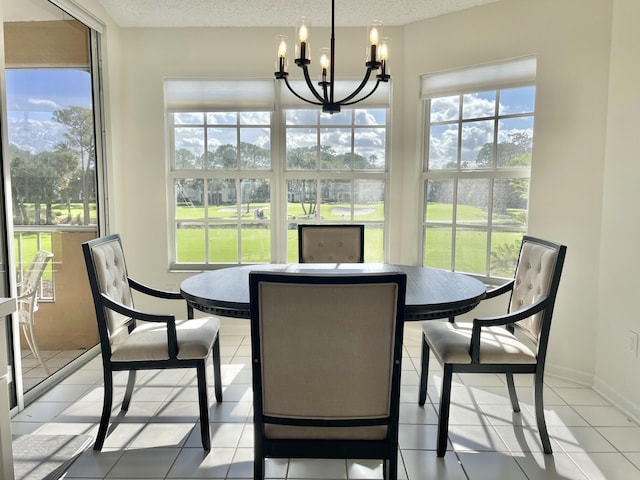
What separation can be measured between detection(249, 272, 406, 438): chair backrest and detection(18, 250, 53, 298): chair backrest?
6.37ft

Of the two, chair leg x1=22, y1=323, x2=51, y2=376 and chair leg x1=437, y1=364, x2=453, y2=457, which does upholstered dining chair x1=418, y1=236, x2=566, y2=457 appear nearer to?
chair leg x1=437, y1=364, x2=453, y2=457

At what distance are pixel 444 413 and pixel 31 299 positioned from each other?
8.05 feet

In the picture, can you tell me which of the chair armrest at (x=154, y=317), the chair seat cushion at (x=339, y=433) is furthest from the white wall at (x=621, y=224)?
the chair armrest at (x=154, y=317)

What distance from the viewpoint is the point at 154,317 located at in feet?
6.43

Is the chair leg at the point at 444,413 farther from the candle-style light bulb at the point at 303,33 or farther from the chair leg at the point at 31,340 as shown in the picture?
the chair leg at the point at 31,340

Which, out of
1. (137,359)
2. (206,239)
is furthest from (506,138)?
(137,359)

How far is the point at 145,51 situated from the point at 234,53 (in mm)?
721

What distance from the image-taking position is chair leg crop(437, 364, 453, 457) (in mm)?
1949

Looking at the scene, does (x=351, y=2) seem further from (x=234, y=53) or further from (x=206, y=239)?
(x=206, y=239)

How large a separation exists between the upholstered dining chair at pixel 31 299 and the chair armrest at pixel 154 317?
0.93 metres

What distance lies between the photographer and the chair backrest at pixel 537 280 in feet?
6.41

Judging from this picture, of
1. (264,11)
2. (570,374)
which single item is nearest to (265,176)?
(264,11)

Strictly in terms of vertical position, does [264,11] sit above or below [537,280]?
above

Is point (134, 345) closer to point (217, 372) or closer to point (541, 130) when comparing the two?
point (217, 372)
